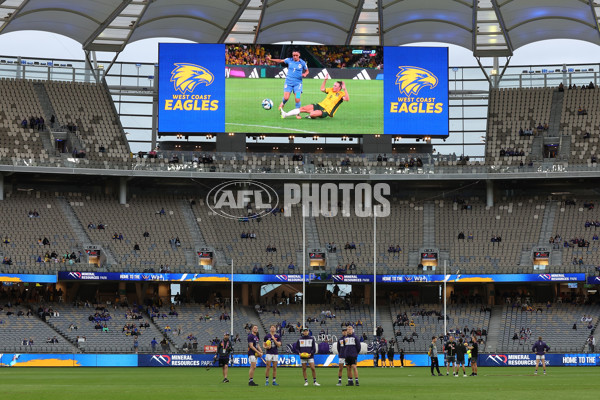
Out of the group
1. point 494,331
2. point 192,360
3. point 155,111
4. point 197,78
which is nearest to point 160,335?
point 192,360

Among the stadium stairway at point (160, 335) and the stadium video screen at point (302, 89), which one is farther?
the stadium video screen at point (302, 89)

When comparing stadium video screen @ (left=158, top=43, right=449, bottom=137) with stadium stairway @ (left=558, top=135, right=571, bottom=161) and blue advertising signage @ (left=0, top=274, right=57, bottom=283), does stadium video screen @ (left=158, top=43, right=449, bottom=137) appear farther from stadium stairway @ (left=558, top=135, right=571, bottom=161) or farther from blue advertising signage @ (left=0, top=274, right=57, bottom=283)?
blue advertising signage @ (left=0, top=274, right=57, bottom=283)

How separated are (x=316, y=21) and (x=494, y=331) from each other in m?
25.8

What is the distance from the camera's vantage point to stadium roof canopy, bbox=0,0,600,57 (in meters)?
65.8

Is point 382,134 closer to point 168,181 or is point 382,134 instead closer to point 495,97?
point 495,97

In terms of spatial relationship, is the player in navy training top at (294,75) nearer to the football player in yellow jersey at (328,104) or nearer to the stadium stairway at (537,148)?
the football player in yellow jersey at (328,104)

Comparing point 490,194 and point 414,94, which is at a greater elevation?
point 414,94

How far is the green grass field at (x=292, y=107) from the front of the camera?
73.6 metres

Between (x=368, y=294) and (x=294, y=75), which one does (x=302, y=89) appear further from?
(x=368, y=294)

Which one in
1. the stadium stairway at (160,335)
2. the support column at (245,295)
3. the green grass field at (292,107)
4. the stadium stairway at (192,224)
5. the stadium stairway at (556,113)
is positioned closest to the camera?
the stadium stairway at (160,335)

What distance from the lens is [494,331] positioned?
65250 mm

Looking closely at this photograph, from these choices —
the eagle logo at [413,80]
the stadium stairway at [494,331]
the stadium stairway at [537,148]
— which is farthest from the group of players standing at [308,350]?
the stadium stairway at [537,148]

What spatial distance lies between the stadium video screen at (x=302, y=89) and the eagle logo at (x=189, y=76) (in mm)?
76

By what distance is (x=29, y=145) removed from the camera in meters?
72.2
